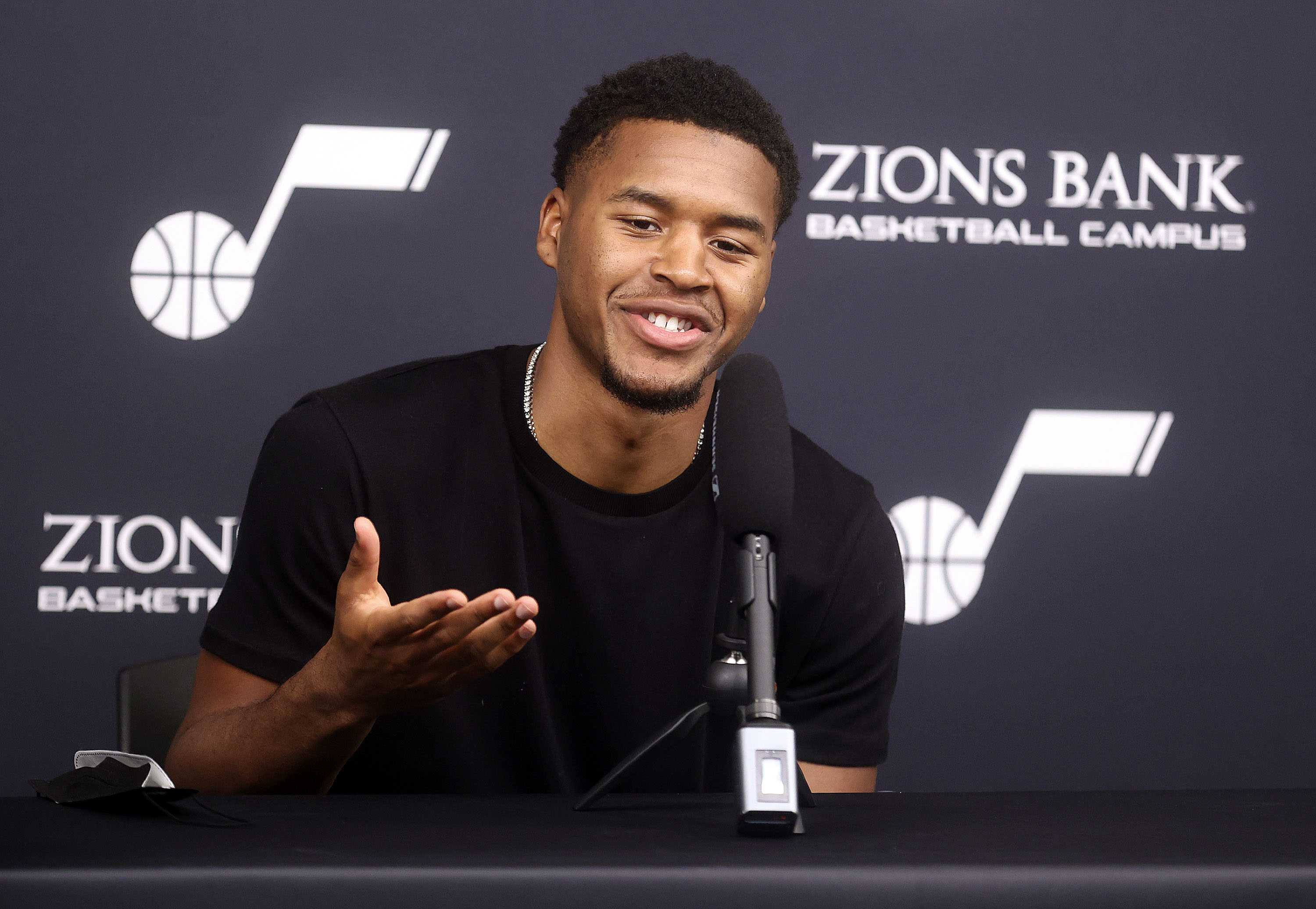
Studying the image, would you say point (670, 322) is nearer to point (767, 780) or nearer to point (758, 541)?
point (758, 541)

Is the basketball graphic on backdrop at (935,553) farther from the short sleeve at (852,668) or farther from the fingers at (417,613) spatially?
the fingers at (417,613)

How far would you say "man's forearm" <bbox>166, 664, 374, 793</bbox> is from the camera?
1073 millimetres

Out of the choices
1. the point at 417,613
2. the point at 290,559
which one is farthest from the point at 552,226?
the point at 417,613

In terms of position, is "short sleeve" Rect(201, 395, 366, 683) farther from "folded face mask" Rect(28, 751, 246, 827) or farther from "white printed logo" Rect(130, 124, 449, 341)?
"white printed logo" Rect(130, 124, 449, 341)

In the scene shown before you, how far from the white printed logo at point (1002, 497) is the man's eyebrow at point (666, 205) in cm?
81

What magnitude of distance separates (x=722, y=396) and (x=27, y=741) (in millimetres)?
Result: 1636

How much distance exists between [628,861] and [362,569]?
354 mm

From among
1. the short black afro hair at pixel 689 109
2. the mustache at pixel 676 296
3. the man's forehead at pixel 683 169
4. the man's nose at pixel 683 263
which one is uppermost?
the short black afro hair at pixel 689 109

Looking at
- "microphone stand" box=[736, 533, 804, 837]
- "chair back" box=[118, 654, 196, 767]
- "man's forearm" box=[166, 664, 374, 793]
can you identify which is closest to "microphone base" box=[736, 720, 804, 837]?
"microphone stand" box=[736, 533, 804, 837]

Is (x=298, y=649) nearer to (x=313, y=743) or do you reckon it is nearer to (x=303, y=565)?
(x=303, y=565)

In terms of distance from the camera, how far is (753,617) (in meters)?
0.72

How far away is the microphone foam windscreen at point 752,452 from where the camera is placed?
30.4 inches

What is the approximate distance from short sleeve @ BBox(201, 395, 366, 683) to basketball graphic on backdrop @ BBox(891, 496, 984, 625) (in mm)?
1059

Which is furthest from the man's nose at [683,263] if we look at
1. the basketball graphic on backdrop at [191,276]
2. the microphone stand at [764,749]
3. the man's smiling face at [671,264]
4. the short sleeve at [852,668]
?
the basketball graphic on backdrop at [191,276]
